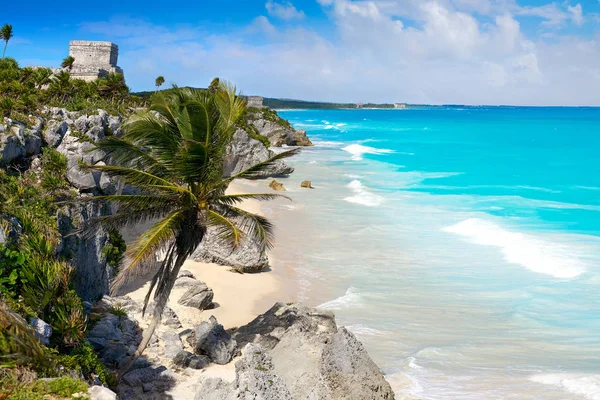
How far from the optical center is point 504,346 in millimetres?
13773

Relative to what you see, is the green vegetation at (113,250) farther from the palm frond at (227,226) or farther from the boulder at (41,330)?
the boulder at (41,330)

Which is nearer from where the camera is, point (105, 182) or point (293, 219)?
point (105, 182)

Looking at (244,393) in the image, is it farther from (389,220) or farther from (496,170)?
(496,170)

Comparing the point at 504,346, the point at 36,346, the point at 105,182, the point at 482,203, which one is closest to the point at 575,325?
the point at 504,346

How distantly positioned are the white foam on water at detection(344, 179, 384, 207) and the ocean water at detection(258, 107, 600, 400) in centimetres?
15

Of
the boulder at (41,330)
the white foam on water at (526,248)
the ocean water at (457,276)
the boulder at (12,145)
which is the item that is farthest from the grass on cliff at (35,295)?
the white foam on water at (526,248)

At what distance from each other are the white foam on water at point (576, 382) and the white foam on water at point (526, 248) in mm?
8251

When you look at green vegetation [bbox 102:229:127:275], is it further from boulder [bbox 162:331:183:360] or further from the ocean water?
the ocean water

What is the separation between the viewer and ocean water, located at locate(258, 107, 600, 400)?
12.4m

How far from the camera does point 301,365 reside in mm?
9820

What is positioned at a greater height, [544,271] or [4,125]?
[4,125]

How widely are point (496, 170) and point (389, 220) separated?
28.5 m

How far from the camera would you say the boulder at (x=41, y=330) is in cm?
729

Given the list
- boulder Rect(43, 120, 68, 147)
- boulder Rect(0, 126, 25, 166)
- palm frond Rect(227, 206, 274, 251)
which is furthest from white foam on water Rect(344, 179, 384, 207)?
boulder Rect(0, 126, 25, 166)
